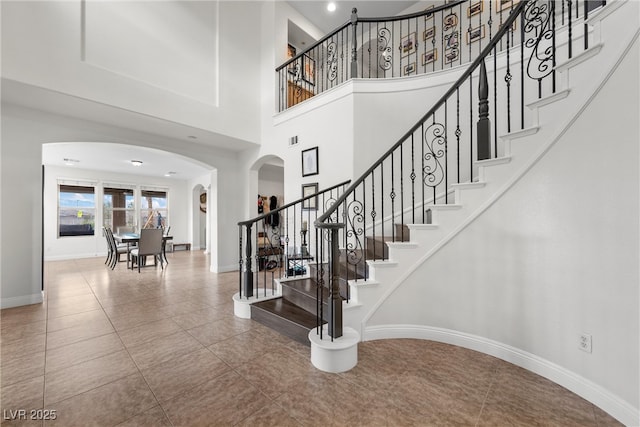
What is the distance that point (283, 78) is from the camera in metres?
5.38

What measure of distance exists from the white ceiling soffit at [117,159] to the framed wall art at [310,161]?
254cm

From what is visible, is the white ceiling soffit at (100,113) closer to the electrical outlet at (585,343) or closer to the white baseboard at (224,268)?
the white baseboard at (224,268)

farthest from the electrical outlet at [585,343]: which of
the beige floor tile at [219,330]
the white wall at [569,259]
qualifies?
the beige floor tile at [219,330]

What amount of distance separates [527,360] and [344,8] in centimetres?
714

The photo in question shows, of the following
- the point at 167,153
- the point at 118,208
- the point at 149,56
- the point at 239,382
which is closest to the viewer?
the point at 239,382

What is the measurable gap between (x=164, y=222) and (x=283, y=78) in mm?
7667

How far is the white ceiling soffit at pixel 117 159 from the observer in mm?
5863

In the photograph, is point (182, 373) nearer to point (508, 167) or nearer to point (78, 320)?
point (78, 320)

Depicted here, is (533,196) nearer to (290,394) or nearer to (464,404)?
(464,404)

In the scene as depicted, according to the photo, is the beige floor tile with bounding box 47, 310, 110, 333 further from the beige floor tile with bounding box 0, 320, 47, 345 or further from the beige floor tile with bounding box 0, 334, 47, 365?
the beige floor tile with bounding box 0, 334, 47, 365

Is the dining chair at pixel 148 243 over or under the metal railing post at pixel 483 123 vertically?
under

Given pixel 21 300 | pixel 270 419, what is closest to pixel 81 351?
pixel 270 419

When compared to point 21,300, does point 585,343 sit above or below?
above

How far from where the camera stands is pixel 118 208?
29.7 ft
